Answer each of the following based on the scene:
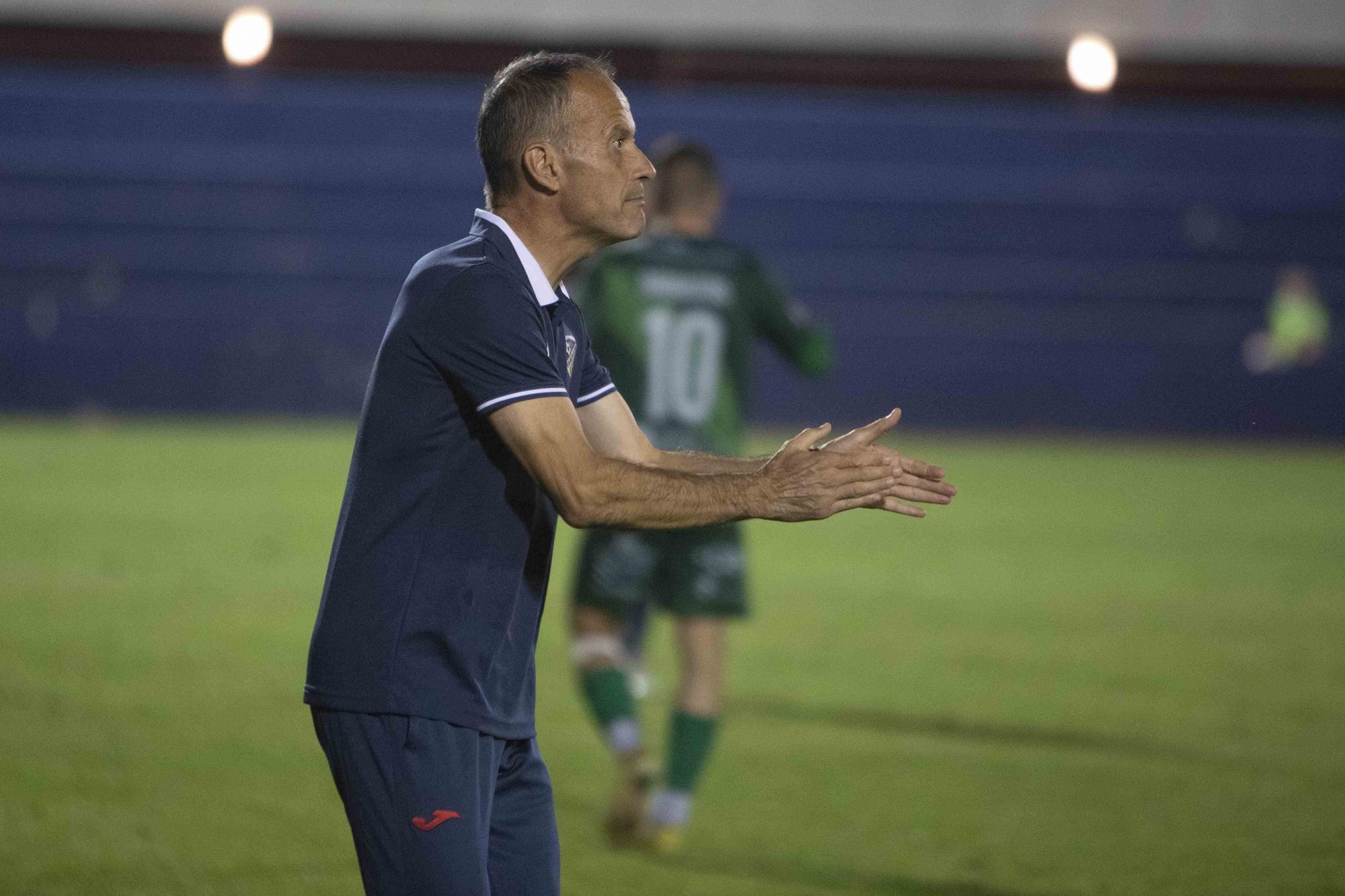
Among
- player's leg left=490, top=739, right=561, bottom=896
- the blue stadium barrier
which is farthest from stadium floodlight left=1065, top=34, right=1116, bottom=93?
the blue stadium barrier

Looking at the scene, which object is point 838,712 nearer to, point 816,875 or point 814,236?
point 816,875

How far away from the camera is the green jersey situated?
18.0ft

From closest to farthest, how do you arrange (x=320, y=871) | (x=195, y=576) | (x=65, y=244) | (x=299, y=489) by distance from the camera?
(x=320, y=871) → (x=195, y=576) → (x=299, y=489) → (x=65, y=244)

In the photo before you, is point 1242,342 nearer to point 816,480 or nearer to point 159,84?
point 159,84

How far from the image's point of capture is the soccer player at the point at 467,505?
8.23 feet

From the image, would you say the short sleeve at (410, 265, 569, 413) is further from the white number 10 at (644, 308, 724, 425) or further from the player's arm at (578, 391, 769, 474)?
the white number 10 at (644, 308, 724, 425)

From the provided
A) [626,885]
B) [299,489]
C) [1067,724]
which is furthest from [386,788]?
[299,489]

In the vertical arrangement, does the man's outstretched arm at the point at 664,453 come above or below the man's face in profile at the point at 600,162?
below

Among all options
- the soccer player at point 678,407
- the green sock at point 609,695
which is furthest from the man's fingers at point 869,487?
the green sock at point 609,695

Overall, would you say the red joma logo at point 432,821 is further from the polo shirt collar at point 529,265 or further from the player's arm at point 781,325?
the player's arm at point 781,325

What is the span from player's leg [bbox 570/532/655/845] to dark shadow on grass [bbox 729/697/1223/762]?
59.9 inches

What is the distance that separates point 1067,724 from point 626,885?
8.82ft

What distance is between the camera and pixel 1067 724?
6703mm

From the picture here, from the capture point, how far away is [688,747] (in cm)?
511
